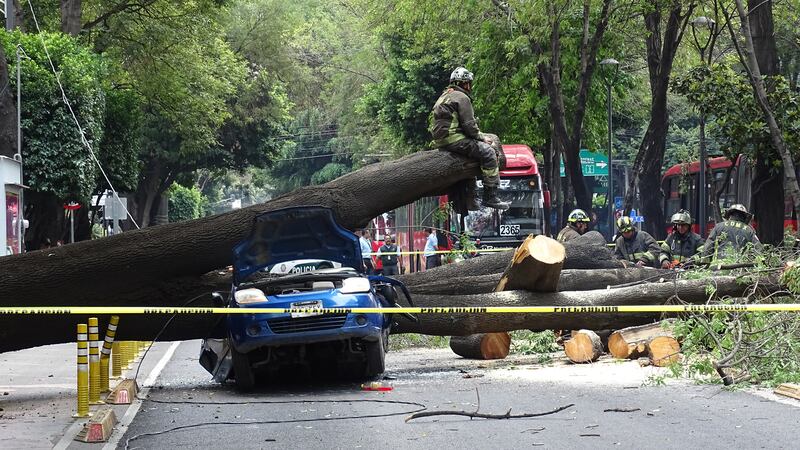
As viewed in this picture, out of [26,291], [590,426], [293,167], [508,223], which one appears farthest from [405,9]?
[293,167]

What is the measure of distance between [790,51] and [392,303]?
1077 inches

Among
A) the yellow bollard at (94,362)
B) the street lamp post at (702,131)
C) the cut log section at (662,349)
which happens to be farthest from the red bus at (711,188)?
the yellow bollard at (94,362)

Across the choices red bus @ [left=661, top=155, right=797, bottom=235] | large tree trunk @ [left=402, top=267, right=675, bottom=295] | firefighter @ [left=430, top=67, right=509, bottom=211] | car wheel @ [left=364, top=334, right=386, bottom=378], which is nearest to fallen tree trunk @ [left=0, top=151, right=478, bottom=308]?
firefighter @ [left=430, top=67, right=509, bottom=211]

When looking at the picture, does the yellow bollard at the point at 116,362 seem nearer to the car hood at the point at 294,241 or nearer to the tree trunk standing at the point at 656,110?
the car hood at the point at 294,241

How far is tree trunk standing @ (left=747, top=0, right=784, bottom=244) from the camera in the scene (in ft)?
63.9

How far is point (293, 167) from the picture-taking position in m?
80.1

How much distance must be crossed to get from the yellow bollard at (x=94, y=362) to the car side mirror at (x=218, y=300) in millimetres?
1787

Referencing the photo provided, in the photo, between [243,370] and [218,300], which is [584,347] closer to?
[243,370]

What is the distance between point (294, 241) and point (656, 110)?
1474 centimetres

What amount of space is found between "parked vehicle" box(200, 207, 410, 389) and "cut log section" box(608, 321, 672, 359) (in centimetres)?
262

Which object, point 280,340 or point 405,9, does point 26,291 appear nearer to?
point 280,340

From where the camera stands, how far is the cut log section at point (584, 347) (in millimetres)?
13859

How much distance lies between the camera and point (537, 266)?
14016 millimetres

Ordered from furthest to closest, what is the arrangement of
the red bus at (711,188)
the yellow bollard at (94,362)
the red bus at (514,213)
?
1. the red bus at (711,188)
2. the red bus at (514,213)
3. the yellow bollard at (94,362)
